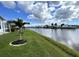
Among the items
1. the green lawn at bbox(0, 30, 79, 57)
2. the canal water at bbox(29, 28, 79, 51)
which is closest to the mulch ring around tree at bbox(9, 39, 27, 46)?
the green lawn at bbox(0, 30, 79, 57)

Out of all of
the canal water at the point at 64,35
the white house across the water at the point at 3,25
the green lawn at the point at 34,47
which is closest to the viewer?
the green lawn at the point at 34,47

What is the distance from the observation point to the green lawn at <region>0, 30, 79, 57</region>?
4785 mm

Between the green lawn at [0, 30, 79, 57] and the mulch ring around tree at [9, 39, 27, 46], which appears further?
the mulch ring around tree at [9, 39, 27, 46]

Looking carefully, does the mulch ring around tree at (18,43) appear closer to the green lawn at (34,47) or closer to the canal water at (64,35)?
the green lawn at (34,47)

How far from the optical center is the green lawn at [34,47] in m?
4.79

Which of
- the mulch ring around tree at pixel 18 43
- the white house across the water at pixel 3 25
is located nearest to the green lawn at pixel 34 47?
the mulch ring around tree at pixel 18 43

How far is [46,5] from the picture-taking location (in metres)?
5.00

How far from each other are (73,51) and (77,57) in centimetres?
21

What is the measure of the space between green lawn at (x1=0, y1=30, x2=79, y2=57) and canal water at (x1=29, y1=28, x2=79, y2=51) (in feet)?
0.38


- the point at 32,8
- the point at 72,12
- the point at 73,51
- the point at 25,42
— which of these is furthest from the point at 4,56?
the point at 72,12

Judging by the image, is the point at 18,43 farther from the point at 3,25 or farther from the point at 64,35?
the point at 64,35

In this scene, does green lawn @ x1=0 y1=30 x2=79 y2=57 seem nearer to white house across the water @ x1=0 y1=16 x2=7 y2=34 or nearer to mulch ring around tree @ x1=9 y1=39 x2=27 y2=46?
mulch ring around tree @ x1=9 y1=39 x2=27 y2=46

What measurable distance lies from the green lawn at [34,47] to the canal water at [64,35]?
12 centimetres

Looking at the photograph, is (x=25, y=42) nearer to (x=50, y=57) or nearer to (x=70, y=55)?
(x=50, y=57)
